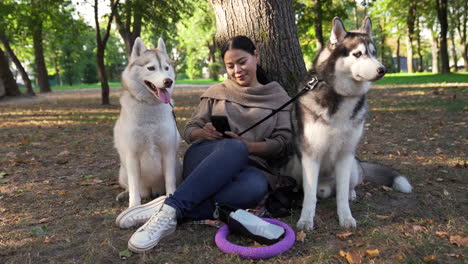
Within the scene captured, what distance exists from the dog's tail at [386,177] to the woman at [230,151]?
1.15 m

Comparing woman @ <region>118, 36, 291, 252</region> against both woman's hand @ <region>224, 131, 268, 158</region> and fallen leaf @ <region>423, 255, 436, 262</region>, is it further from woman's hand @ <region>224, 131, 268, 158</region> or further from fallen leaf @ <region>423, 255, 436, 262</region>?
fallen leaf @ <region>423, 255, 436, 262</region>

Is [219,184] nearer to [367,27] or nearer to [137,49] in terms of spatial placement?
[137,49]

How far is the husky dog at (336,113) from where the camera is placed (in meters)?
2.75

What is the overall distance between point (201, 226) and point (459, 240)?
202cm

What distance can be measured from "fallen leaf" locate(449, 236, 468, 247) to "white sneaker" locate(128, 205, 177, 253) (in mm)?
2131

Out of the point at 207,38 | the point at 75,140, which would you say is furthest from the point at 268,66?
the point at 207,38

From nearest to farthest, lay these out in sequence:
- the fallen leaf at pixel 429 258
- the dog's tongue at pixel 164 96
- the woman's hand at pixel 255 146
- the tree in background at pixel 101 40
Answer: the fallen leaf at pixel 429 258 < the dog's tongue at pixel 164 96 < the woman's hand at pixel 255 146 < the tree in background at pixel 101 40

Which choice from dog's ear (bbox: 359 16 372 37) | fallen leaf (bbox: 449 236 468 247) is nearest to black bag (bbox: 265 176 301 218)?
fallen leaf (bbox: 449 236 468 247)

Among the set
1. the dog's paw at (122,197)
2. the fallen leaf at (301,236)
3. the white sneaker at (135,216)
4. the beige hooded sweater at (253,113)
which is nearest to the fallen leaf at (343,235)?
the fallen leaf at (301,236)

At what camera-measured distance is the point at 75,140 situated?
23.6ft

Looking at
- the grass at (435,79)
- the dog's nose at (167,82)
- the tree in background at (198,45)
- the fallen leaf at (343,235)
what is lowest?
the fallen leaf at (343,235)

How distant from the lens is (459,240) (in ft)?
8.40

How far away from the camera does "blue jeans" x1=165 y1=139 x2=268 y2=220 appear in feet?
9.35

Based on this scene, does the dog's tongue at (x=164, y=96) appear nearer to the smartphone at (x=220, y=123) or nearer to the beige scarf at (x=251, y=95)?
the smartphone at (x=220, y=123)
